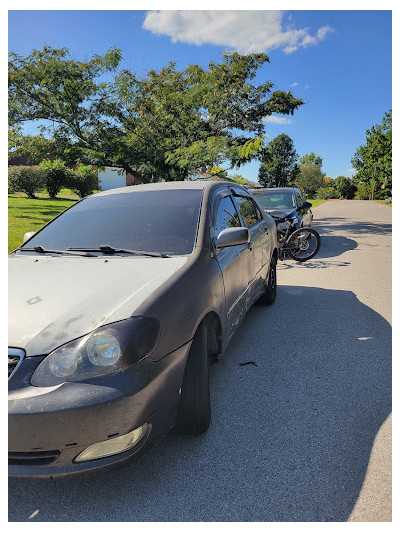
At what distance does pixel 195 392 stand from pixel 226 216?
184 centimetres

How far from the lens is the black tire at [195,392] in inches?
95.7

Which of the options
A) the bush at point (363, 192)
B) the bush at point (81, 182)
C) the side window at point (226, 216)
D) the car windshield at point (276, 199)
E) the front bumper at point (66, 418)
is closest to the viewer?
the front bumper at point (66, 418)

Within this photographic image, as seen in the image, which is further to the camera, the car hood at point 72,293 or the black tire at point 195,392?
the black tire at point 195,392

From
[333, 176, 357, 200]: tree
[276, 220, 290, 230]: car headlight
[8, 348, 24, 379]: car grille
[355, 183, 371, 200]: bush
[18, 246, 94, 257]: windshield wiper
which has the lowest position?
[8, 348, 24, 379]: car grille

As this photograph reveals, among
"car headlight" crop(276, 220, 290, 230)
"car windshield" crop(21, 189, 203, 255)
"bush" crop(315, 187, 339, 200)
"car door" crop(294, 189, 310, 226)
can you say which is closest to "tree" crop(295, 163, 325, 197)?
"bush" crop(315, 187, 339, 200)

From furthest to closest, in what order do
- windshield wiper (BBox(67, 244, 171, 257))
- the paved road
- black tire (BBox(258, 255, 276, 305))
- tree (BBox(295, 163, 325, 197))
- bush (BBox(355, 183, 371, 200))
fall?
tree (BBox(295, 163, 325, 197)) < bush (BBox(355, 183, 371, 200)) < black tire (BBox(258, 255, 276, 305)) < windshield wiper (BBox(67, 244, 171, 257)) < the paved road

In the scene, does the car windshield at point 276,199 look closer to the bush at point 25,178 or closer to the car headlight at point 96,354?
the car headlight at point 96,354

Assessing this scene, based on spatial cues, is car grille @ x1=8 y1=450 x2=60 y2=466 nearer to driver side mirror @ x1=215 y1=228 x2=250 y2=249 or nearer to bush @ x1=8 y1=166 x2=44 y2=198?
driver side mirror @ x1=215 y1=228 x2=250 y2=249

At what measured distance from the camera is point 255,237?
4578 millimetres

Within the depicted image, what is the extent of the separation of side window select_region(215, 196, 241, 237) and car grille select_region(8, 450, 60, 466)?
196cm

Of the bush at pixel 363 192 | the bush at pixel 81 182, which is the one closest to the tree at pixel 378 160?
the bush at pixel 363 192

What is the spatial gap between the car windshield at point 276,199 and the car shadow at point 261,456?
6.65 meters

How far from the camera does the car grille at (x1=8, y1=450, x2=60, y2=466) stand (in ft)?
6.05

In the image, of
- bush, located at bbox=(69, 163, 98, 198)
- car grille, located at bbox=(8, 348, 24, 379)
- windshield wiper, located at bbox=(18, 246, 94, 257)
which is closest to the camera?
car grille, located at bbox=(8, 348, 24, 379)
